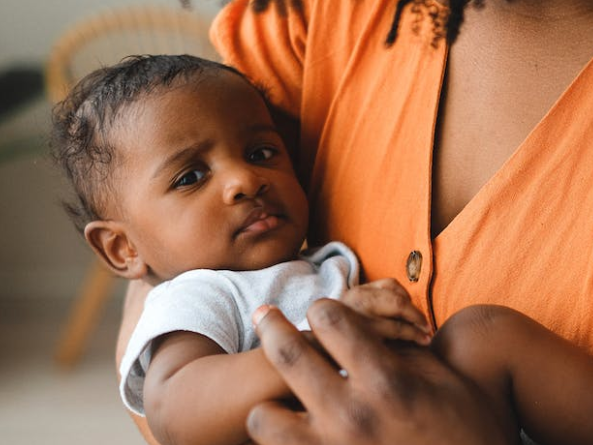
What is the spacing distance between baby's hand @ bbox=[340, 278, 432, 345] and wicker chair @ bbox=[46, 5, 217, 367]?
2208mm

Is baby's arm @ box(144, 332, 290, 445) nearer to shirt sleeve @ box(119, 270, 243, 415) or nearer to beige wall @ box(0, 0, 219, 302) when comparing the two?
shirt sleeve @ box(119, 270, 243, 415)

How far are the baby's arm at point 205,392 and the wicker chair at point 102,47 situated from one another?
209 cm

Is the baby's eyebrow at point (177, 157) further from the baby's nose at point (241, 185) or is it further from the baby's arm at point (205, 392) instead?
the baby's arm at point (205, 392)

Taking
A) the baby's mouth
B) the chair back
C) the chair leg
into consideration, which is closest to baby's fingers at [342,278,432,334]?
the baby's mouth

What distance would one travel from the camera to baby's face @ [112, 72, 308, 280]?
979 mm

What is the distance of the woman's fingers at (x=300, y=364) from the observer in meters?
0.65

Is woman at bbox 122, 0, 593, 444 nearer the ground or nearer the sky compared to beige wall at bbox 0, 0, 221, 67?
nearer the sky

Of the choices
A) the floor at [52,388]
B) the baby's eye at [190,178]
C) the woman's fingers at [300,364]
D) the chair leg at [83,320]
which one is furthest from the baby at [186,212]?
the chair leg at [83,320]

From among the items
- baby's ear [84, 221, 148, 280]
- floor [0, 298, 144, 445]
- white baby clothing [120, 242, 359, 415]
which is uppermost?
white baby clothing [120, 242, 359, 415]

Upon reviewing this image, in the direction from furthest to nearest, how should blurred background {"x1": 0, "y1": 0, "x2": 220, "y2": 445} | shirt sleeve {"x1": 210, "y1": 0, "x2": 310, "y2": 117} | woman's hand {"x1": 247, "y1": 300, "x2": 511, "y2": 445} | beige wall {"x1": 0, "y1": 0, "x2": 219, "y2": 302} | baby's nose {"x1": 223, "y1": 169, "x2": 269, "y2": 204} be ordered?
beige wall {"x1": 0, "y1": 0, "x2": 219, "y2": 302} → blurred background {"x1": 0, "y1": 0, "x2": 220, "y2": 445} → shirt sleeve {"x1": 210, "y1": 0, "x2": 310, "y2": 117} → baby's nose {"x1": 223, "y1": 169, "x2": 269, "y2": 204} → woman's hand {"x1": 247, "y1": 300, "x2": 511, "y2": 445}

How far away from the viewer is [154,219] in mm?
1008

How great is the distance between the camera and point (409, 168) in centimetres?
93

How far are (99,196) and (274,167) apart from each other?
0.23m

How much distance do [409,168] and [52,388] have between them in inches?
78.7
